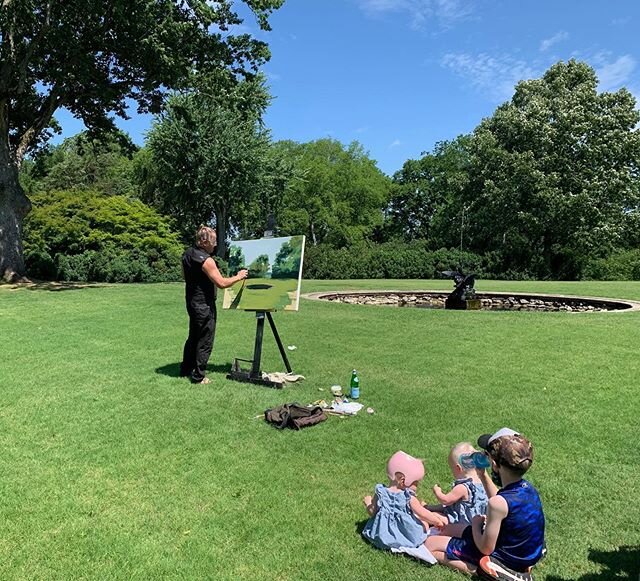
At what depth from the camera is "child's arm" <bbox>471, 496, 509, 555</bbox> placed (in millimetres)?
2711

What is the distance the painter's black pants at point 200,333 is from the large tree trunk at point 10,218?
14898 mm

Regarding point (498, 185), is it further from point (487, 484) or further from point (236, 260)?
point (487, 484)

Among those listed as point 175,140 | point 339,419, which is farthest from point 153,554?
point 175,140

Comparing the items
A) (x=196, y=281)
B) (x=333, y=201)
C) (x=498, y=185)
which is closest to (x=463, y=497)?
(x=196, y=281)

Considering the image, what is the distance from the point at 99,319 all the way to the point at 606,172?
105ft

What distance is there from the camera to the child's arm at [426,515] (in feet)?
10.4

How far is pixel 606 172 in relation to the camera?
33219 mm

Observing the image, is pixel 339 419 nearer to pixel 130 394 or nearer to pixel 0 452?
pixel 130 394

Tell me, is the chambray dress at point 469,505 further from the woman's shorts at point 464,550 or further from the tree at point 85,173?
the tree at point 85,173

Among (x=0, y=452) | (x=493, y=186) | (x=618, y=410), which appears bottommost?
(x=0, y=452)

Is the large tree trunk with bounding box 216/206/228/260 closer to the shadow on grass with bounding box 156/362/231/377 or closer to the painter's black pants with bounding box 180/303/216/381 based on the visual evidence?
the shadow on grass with bounding box 156/362/231/377

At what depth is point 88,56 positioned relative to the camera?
57.9 ft

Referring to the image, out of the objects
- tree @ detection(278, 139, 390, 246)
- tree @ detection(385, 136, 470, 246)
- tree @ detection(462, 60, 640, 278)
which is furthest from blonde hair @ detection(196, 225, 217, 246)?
tree @ detection(385, 136, 470, 246)

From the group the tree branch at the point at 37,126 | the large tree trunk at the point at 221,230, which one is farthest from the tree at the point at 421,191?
the tree branch at the point at 37,126
